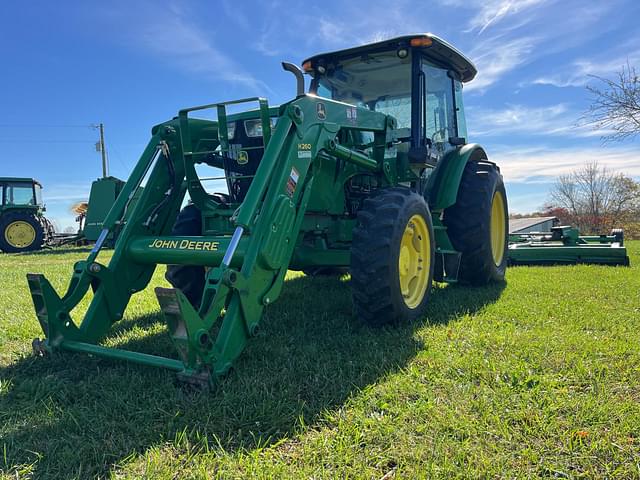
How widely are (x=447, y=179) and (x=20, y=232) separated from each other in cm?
1774

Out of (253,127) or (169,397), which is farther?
(253,127)

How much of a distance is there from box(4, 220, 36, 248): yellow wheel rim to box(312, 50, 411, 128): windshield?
54.1ft

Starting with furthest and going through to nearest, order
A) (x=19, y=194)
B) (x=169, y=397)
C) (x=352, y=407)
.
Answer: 1. (x=19, y=194)
2. (x=169, y=397)
3. (x=352, y=407)

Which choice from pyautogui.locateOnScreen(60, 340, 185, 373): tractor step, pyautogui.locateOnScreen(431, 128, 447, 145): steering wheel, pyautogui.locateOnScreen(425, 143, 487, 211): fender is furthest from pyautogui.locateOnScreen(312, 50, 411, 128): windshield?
pyautogui.locateOnScreen(60, 340, 185, 373): tractor step

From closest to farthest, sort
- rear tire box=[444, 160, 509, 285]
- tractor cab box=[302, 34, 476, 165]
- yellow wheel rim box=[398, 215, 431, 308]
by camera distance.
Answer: yellow wheel rim box=[398, 215, 431, 308] → tractor cab box=[302, 34, 476, 165] → rear tire box=[444, 160, 509, 285]

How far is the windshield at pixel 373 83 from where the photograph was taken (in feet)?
17.3

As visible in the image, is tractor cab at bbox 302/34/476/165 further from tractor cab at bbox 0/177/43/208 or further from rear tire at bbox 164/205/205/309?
tractor cab at bbox 0/177/43/208

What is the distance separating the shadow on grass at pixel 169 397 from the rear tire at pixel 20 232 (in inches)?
658

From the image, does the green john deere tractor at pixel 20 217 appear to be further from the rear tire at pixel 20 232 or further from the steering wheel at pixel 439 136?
the steering wheel at pixel 439 136

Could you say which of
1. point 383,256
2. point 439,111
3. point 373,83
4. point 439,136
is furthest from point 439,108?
point 383,256

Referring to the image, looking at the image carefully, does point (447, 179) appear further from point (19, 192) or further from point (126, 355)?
point (19, 192)

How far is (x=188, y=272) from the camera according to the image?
4555 millimetres

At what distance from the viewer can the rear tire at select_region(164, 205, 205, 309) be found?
4535 mm

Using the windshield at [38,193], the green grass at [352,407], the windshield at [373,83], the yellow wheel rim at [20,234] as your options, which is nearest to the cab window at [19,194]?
the windshield at [38,193]
